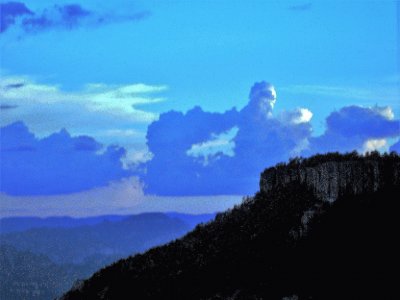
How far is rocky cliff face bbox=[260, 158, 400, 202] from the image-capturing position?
133m

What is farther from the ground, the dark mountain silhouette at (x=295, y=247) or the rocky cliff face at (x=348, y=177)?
the rocky cliff face at (x=348, y=177)

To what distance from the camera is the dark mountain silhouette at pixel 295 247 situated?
11775 centimetres

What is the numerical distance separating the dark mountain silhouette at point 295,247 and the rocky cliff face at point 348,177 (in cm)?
15

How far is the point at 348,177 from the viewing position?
13712 centimetres

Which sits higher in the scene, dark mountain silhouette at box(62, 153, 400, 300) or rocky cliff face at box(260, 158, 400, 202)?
rocky cliff face at box(260, 158, 400, 202)

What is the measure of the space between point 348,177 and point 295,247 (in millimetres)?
14402

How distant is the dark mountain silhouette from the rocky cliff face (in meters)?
0.15

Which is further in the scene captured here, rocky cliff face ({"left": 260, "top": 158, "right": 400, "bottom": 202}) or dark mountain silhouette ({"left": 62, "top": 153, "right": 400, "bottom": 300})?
rocky cliff face ({"left": 260, "top": 158, "right": 400, "bottom": 202})

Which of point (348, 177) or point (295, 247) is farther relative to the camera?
point (348, 177)

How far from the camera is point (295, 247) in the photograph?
133 metres

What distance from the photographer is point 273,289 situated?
403 feet

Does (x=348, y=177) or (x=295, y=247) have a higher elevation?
(x=348, y=177)

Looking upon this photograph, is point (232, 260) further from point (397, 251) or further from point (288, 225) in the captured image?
point (397, 251)

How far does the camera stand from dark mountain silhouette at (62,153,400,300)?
118 meters
